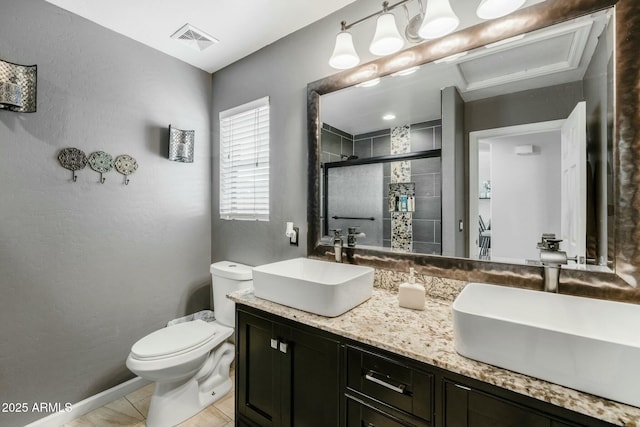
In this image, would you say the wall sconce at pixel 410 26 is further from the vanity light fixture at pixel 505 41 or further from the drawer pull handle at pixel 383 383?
the drawer pull handle at pixel 383 383

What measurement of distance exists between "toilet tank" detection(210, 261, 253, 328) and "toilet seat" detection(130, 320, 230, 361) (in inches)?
4.9

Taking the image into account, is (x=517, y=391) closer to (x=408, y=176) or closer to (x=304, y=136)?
(x=408, y=176)

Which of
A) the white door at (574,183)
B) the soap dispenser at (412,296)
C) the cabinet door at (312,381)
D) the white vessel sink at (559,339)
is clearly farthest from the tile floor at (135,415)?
the white door at (574,183)

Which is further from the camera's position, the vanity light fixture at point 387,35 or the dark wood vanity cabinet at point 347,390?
the vanity light fixture at point 387,35

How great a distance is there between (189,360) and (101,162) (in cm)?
140

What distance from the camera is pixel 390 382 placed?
915mm

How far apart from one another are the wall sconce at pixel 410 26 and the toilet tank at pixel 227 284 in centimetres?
150

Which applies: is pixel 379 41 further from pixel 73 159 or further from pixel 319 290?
pixel 73 159

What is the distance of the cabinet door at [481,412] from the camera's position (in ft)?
2.34

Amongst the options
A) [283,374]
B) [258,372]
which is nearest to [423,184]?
[283,374]

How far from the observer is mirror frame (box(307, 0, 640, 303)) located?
3.12ft

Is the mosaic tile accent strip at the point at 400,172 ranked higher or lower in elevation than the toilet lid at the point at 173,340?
higher

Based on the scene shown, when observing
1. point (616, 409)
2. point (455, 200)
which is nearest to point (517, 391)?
point (616, 409)

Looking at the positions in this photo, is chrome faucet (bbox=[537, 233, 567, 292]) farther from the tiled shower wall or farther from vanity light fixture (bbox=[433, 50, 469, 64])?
vanity light fixture (bbox=[433, 50, 469, 64])
